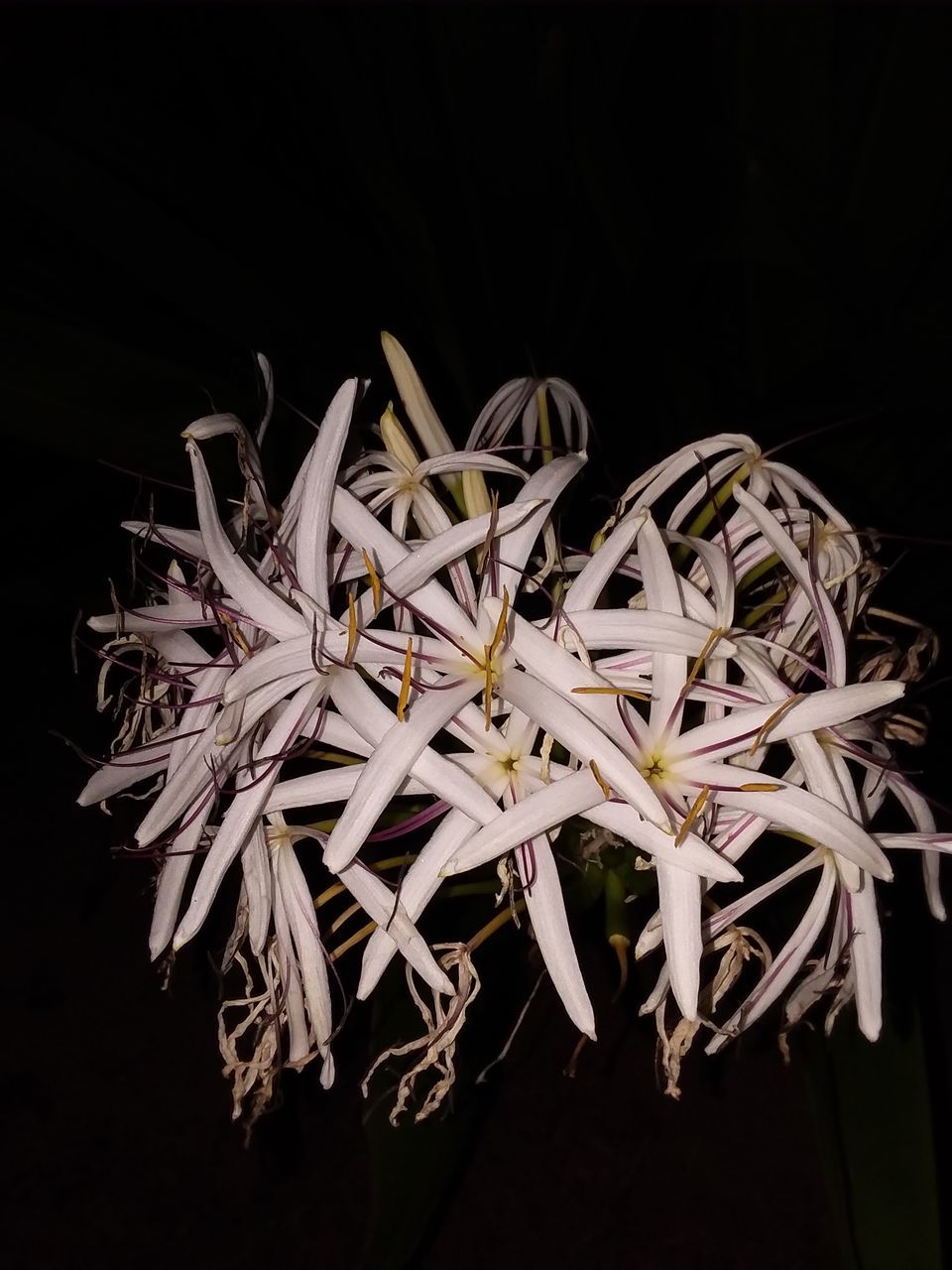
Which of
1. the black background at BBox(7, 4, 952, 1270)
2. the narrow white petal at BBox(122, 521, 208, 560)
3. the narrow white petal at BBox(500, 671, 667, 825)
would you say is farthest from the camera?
the black background at BBox(7, 4, 952, 1270)

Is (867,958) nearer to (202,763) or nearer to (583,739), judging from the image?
(583,739)

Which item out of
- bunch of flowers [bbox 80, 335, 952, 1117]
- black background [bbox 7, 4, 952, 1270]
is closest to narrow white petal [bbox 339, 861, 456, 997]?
bunch of flowers [bbox 80, 335, 952, 1117]

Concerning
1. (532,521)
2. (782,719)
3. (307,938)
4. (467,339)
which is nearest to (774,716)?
(782,719)

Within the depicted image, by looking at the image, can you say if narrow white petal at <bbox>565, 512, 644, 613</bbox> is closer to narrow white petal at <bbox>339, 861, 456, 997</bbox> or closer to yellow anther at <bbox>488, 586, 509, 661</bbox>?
yellow anther at <bbox>488, 586, 509, 661</bbox>

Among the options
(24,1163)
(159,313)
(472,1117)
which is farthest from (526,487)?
(24,1163)

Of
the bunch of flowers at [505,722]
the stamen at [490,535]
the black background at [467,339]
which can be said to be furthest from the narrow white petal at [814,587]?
the black background at [467,339]

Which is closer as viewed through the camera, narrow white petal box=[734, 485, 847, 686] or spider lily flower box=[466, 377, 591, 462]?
narrow white petal box=[734, 485, 847, 686]
